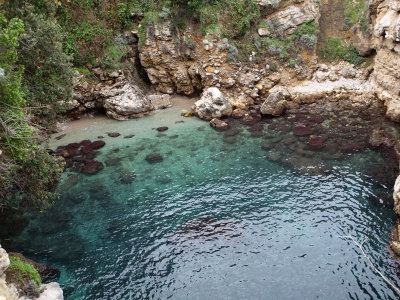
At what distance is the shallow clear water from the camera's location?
13.9 metres

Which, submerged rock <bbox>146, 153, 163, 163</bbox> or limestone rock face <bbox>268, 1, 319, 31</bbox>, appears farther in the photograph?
limestone rock face <bbox>268, 1, 319, 31</bbox>

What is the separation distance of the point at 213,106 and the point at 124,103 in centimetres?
992

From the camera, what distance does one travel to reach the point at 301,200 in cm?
1903

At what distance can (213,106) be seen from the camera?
3272 centimetres

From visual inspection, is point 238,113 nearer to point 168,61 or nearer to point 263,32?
point 168,61

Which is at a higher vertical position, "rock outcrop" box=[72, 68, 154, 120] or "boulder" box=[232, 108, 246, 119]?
"rock outcrop" box=[72, 68, 154, 120]

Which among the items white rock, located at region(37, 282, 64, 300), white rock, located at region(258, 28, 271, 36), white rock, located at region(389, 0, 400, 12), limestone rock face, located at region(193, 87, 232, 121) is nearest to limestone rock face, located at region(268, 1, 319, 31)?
white rock, located at region(258, 28, 271, 36)

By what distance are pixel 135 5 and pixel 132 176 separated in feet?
80.3

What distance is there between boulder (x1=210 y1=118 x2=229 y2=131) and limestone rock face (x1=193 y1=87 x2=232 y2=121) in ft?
4.95

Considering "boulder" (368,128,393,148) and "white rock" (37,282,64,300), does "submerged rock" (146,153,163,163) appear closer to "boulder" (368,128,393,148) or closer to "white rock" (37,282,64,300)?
"white rock" (37,282,64,300)

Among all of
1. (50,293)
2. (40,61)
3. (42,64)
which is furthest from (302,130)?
(50,293)

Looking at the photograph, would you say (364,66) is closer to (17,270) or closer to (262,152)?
(262,152)

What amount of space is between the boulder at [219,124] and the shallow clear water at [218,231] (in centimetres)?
537

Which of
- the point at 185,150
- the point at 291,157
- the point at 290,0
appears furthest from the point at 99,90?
the point at 290,0
